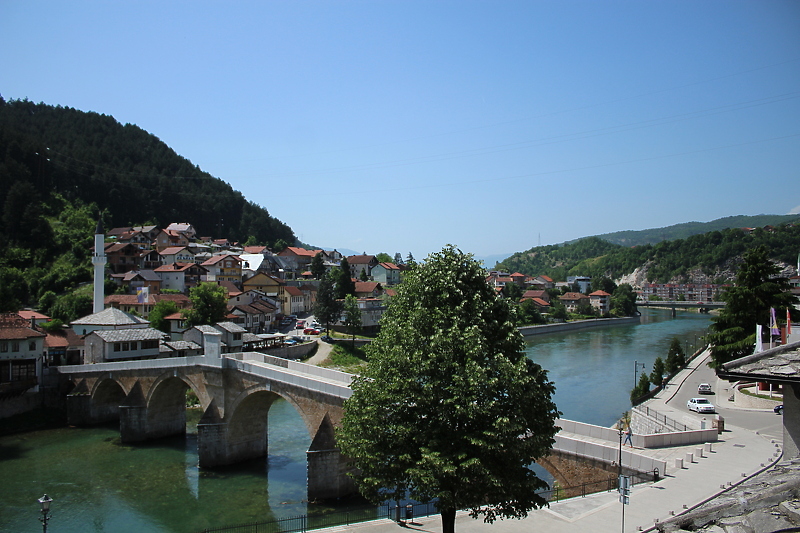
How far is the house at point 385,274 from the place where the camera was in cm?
9469

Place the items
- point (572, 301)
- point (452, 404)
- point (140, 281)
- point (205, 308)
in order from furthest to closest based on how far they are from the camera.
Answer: point (572, 301)
point (140, 281)
point (205, 308)
point (452, 404)

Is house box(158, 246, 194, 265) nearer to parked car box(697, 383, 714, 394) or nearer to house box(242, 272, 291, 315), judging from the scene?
house box(242, 272, 291, 315)

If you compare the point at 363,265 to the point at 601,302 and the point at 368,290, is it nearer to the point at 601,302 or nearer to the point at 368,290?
the point at 368,290

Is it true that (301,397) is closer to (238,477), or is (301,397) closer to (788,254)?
(238,477)

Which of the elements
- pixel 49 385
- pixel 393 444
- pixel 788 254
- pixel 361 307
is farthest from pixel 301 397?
pixel 788 254

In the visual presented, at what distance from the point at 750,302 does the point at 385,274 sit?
67.7 metres

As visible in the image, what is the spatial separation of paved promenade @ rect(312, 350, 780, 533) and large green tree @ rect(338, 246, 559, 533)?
1.10 meters

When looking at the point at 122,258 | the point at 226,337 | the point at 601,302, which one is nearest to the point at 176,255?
the point at 122,258

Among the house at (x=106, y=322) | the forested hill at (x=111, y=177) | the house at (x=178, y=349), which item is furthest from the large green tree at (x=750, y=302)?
the forested hill at (x=111, y=177)

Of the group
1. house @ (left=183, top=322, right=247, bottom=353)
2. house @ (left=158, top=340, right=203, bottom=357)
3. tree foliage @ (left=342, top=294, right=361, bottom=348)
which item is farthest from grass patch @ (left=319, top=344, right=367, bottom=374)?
house @ (left=158, top=340, right=203, bottom=357)

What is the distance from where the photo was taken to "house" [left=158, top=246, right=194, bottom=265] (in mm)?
73062

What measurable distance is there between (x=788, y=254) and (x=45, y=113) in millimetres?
160843

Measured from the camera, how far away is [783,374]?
448 cm

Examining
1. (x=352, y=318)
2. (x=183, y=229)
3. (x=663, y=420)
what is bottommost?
(x=663, y=420)
